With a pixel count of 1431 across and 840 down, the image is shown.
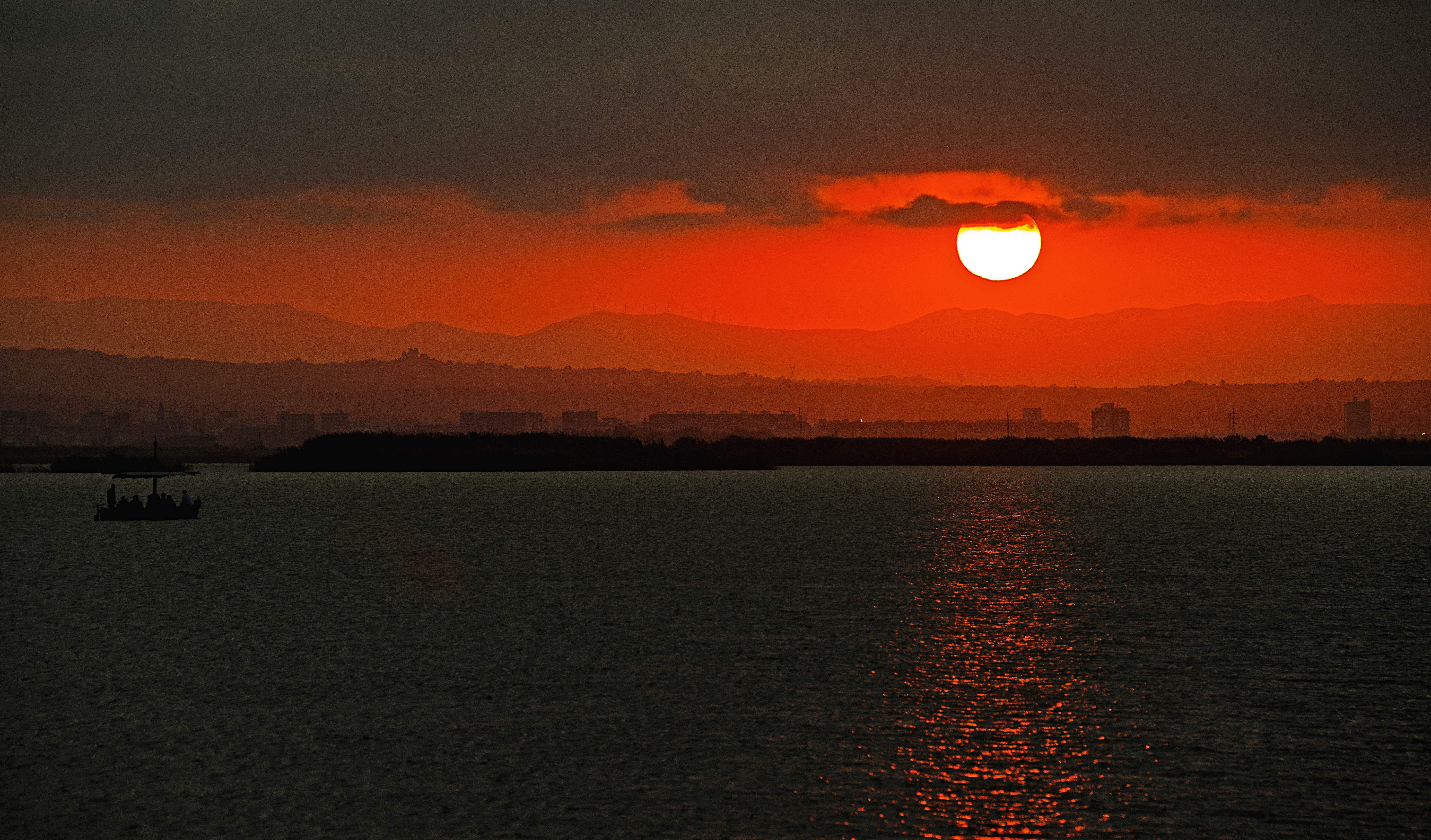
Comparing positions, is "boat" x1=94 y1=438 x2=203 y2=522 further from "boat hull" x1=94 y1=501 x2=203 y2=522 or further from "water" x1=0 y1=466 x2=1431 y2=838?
"water" x1=0 y1=466 x2=1431 y2=838

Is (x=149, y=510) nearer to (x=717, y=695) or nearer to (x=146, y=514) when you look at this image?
(x=146, y=514)

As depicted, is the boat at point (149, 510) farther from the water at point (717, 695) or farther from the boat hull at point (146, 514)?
the water at point (717, 695)

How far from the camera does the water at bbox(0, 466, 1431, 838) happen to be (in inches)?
778

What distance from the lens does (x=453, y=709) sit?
Answer: 27516mm

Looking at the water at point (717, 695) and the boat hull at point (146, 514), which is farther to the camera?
the boat hull at point (146, 514)

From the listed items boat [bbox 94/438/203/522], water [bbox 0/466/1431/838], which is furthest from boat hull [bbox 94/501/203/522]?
water [bbox 0/466/1431/838]

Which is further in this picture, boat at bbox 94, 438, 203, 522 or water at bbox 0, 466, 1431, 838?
boat at bbox 94, 438, 203, 522

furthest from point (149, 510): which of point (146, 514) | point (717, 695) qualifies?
point (717, 695)

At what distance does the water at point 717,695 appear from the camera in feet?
64.8

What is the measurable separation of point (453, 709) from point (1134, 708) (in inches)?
580

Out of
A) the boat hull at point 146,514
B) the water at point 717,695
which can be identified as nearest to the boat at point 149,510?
the boat hull at point 146,514

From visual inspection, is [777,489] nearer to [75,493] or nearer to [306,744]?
[75,493]

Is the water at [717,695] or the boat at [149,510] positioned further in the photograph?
the boat at [149,510]

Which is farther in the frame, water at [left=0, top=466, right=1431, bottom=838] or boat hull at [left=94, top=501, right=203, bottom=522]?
boat hull at [left=94, top=501, right=203, bottom=522]
